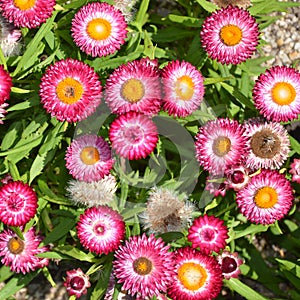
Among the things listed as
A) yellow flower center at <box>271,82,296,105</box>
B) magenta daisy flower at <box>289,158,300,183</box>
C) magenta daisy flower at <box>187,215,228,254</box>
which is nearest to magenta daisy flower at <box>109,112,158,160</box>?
magenta daisy flower at <box>187,215,228,254</box>

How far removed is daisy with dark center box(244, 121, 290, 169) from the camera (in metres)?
2.82

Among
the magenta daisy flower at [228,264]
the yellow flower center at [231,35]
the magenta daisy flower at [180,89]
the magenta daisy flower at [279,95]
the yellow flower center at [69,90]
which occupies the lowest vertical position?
the magenta daisy flower at [228,264]

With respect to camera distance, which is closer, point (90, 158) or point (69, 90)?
point (69, 90)

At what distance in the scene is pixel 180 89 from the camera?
2.59 m

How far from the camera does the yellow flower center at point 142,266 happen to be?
2508 millimetres

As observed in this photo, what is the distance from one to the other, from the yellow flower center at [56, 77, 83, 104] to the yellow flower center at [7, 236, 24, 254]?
86cm

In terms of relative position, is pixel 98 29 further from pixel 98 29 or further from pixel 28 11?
pixel 28 11

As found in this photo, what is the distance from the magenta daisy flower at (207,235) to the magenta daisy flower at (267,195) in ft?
0.64

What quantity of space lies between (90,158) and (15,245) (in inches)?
26.7

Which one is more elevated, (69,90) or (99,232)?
(69,90)

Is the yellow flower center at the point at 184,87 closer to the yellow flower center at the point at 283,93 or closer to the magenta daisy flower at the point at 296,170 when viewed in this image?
the yellow flower center at the point at 283,93

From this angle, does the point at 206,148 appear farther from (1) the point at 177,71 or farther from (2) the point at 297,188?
(2) the point at 297,188

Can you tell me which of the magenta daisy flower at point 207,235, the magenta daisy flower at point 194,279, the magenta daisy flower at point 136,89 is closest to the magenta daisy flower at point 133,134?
the magenta daisy flower at point 136,89

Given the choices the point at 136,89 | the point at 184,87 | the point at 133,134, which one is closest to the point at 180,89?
the point at 184,87
